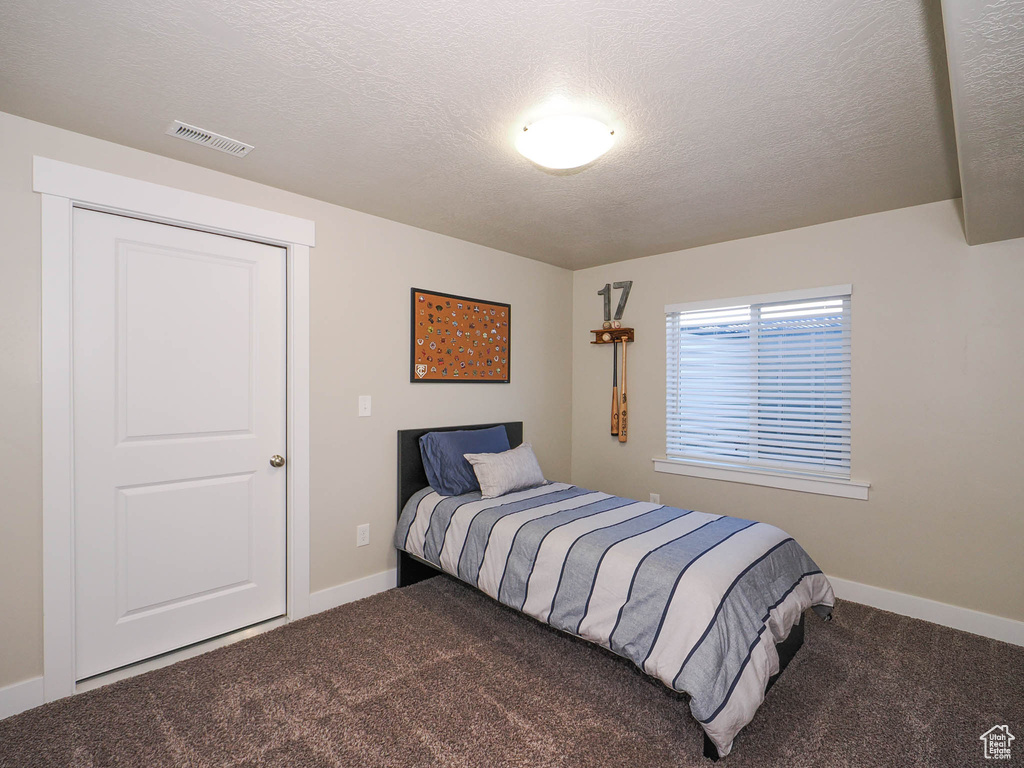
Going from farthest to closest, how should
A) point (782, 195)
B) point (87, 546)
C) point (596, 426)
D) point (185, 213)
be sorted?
point (596, 426) → point (782, 195) → point (185, 213) → point (87, 546)

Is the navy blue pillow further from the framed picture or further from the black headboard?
the framed picture

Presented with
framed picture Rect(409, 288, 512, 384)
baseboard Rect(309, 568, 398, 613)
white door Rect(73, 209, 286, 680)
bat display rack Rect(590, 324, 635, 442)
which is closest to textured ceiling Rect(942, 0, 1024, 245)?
bat display rack Rect(590, 324, 635, 442)

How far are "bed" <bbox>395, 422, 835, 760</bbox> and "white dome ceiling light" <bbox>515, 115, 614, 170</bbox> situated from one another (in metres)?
1.66

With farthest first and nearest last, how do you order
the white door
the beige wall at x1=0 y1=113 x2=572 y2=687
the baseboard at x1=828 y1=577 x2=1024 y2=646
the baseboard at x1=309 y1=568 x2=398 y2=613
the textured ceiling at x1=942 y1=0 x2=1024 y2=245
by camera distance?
the baseboard at x1=309 y1=568 x2=398 y2=613 → the baseboard at x1=828 y1=577 x2=1024 y2=646 → the white door → the beige wall at x1=0 y1=113 x2=572 y2=687 → the textured ceiling at x1=942 y1=0 x2=1024 y2=245

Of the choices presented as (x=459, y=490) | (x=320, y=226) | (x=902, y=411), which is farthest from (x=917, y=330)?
(x=320, y=226)

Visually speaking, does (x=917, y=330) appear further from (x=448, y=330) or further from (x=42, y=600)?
(x=42, y=600)

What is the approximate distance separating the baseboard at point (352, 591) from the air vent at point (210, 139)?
234cm

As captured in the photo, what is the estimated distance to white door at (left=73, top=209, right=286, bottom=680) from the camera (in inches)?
88.4

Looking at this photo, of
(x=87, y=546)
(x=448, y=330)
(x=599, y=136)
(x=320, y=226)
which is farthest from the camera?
(x=448, y=330)

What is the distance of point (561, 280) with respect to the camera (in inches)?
177

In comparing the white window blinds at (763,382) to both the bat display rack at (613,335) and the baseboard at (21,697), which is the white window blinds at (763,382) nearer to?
the bat display rack at (613,335)

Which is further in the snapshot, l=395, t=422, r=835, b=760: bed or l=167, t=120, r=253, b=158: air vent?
l=167, t=120, r=253, b=158: air vent

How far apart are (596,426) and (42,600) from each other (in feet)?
11.7

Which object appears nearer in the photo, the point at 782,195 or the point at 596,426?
the point at 782,195
